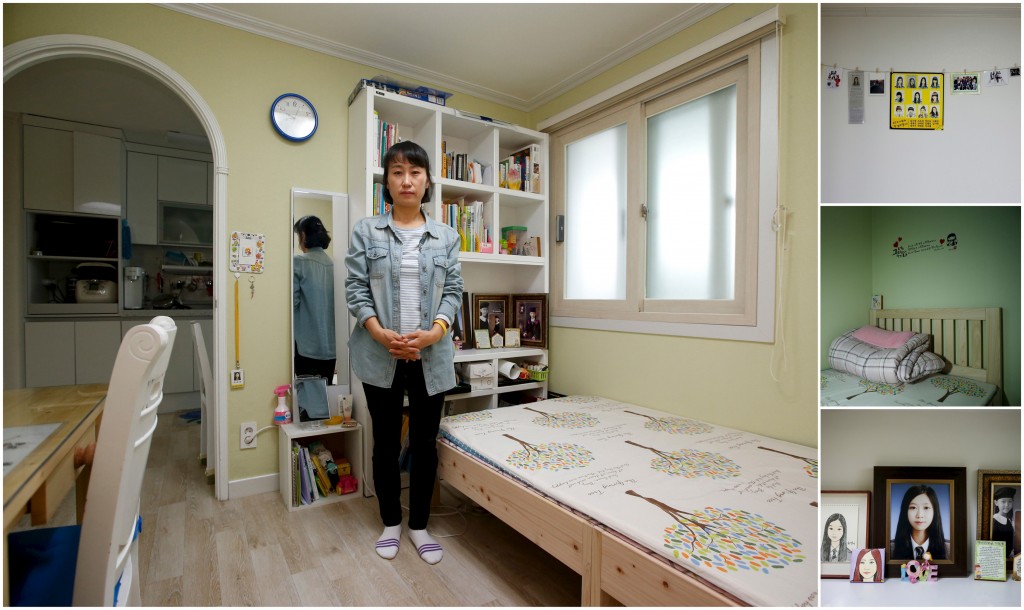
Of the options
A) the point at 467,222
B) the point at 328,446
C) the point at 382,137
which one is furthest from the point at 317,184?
the point at 328,446

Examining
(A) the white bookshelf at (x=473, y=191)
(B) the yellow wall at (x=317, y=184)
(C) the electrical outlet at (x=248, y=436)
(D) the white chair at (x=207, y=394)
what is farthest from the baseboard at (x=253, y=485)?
(A) the white bookshelf at (x=473, y=191)

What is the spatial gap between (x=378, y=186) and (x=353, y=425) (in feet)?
4.04

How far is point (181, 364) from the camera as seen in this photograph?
430cm

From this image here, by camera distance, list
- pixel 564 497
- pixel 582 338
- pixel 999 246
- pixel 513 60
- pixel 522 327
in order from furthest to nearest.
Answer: pixel 522 327 < pixel 582 338 < pixel 513 60 < pixel 564 497 < pixel 999 246

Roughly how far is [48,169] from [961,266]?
519 cm

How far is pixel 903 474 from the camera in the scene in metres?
0.75

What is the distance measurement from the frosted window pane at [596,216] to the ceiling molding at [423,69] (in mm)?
362

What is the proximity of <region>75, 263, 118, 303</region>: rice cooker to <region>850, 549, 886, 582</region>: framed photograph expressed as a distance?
508cm

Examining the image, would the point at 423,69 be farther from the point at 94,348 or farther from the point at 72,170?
the point at 94,348

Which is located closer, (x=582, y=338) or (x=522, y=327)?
(x=582, y=338)

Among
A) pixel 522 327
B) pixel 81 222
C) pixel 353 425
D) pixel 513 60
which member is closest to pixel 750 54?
pixel 513 60

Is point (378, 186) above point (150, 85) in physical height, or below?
below

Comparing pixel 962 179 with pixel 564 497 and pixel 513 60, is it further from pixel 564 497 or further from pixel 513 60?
pixel 513 60

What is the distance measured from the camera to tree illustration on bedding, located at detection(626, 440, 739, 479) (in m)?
1.67
